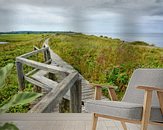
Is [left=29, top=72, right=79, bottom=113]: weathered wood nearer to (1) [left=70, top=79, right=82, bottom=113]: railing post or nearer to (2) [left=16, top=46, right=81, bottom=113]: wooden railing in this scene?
(2) [left=16, top=46, right=81, bottom=113]: wooden railing

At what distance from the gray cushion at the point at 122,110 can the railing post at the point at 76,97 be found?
1366 millimetres

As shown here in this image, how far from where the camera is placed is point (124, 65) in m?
4.26

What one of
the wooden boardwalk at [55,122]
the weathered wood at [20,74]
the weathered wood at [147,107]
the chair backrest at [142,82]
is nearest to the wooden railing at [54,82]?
the weathered wood at [20,74]

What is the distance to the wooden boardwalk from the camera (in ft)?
10.6

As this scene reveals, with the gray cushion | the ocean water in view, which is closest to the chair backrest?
the gray cushion

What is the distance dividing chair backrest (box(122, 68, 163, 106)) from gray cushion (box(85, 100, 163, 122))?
260mm

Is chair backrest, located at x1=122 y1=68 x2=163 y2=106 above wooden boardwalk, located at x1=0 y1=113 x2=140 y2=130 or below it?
above

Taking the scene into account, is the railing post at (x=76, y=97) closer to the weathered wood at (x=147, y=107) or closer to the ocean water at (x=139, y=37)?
the ocean water at (x=139, y=37)

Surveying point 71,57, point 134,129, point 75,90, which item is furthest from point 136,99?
point 71,57

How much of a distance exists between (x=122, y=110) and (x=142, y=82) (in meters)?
0.70

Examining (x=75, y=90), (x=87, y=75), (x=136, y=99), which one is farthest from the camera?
(x=87, y=75)

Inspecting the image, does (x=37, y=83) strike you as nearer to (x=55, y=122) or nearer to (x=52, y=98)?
(x=55, y=122)

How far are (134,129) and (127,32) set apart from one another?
64.7 inches

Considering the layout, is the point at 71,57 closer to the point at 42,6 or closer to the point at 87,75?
the point at 87,75
